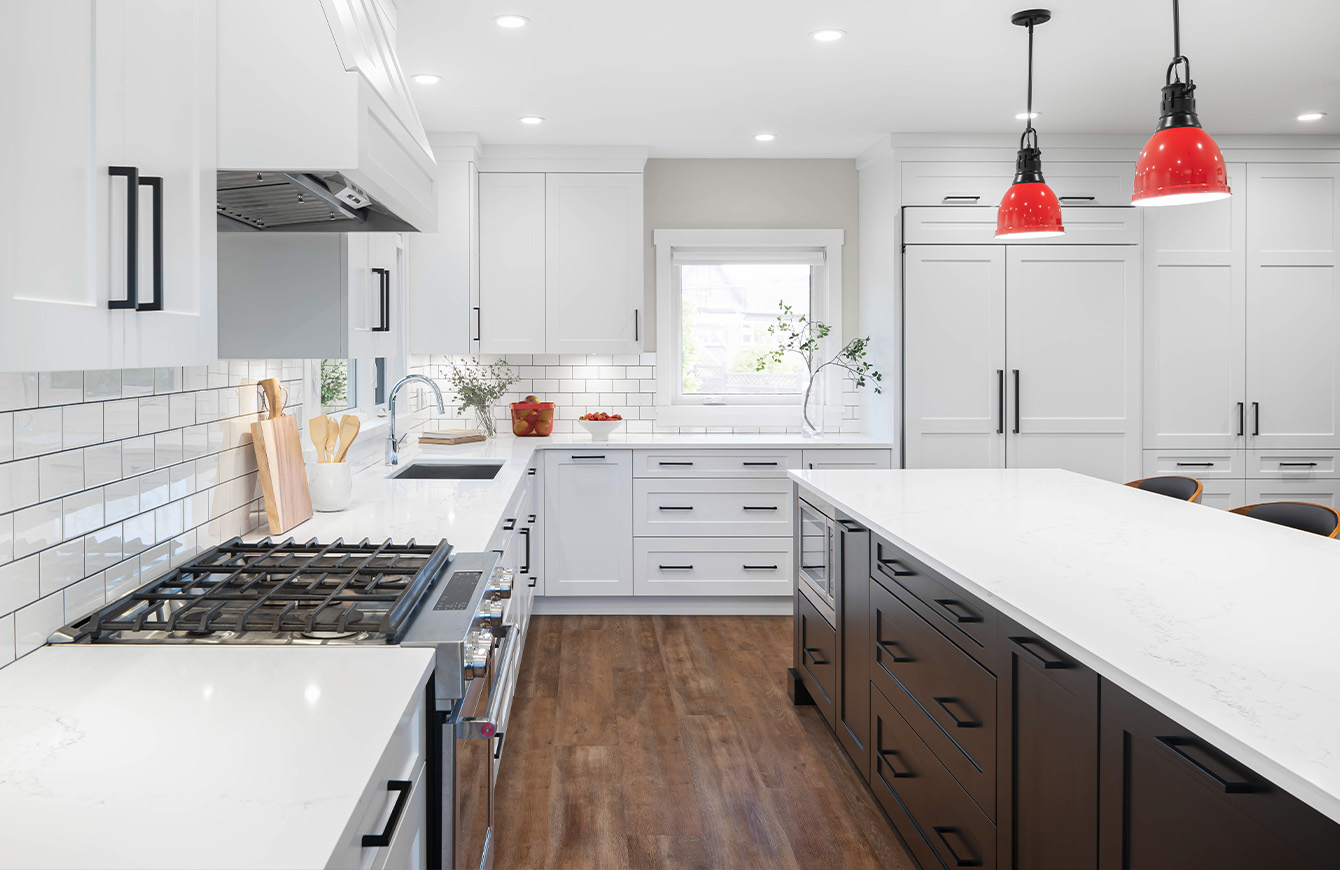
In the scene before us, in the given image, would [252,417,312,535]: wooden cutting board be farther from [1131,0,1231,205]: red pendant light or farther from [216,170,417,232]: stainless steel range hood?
[1131,0,1231,205]: red pendant light

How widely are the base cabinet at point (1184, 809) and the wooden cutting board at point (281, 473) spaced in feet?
6.14

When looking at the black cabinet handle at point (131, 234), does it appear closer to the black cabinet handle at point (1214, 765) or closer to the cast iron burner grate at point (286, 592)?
the cast iron burner grate at point (286, 592)

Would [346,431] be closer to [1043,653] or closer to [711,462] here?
[1043,653]

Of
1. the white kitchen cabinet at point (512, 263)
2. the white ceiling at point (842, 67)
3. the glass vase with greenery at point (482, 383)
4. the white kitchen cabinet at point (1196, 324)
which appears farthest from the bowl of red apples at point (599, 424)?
the white kitchen cabinet at point (1196, 324)

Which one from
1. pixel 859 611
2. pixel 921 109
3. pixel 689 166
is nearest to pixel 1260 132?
pixel 921 109

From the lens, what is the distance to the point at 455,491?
120 inches

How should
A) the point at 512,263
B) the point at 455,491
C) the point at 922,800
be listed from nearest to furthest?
the point at 922,800 → the point at 455,491 → the point at 512,263

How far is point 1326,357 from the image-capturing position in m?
4.72

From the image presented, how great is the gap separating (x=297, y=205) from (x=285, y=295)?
0.33m

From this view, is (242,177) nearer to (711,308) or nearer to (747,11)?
(747,11)

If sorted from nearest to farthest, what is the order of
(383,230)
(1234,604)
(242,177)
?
(242,177) → (1234,604) → (383,230)

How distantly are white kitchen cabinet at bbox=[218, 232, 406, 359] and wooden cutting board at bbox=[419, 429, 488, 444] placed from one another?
2.48 metres

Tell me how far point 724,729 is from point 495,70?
2739mm

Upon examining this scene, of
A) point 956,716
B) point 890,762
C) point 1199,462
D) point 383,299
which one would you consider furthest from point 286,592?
point 1199,462
